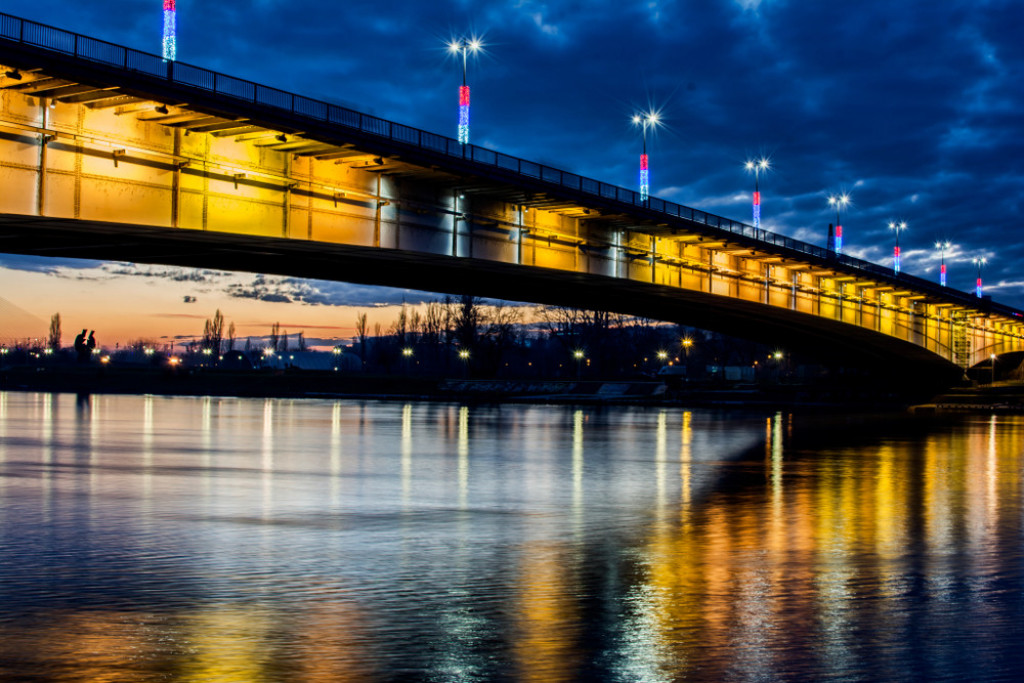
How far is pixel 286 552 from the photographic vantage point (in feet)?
45.8

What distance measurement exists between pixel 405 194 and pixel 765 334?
205ft

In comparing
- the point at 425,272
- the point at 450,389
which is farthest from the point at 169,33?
the point at 450,389

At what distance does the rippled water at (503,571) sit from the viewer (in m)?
8.83

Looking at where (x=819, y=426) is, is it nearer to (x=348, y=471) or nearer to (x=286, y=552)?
(x=348, y=471)

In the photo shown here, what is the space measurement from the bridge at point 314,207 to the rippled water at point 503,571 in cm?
976

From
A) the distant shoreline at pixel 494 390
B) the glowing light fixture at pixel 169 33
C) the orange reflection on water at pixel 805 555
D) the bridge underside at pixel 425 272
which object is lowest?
the orange reflection on water at pixel 805 555

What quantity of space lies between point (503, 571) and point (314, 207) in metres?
29.1

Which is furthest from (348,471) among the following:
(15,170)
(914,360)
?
(914,360)

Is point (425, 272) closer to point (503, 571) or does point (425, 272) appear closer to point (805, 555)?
point (805, 555)

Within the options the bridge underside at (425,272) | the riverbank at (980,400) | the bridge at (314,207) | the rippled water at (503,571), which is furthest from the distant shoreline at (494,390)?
the rippled water at (503,571)

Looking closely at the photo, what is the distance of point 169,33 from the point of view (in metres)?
32.4

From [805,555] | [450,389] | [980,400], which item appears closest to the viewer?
[805,555]

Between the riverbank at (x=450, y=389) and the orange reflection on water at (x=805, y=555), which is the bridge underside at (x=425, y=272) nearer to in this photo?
the riverbank at (x=450, y=389)

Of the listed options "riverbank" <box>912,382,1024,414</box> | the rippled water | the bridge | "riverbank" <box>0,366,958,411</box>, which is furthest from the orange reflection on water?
"riverbank" <box>0,366,958,411</box>
